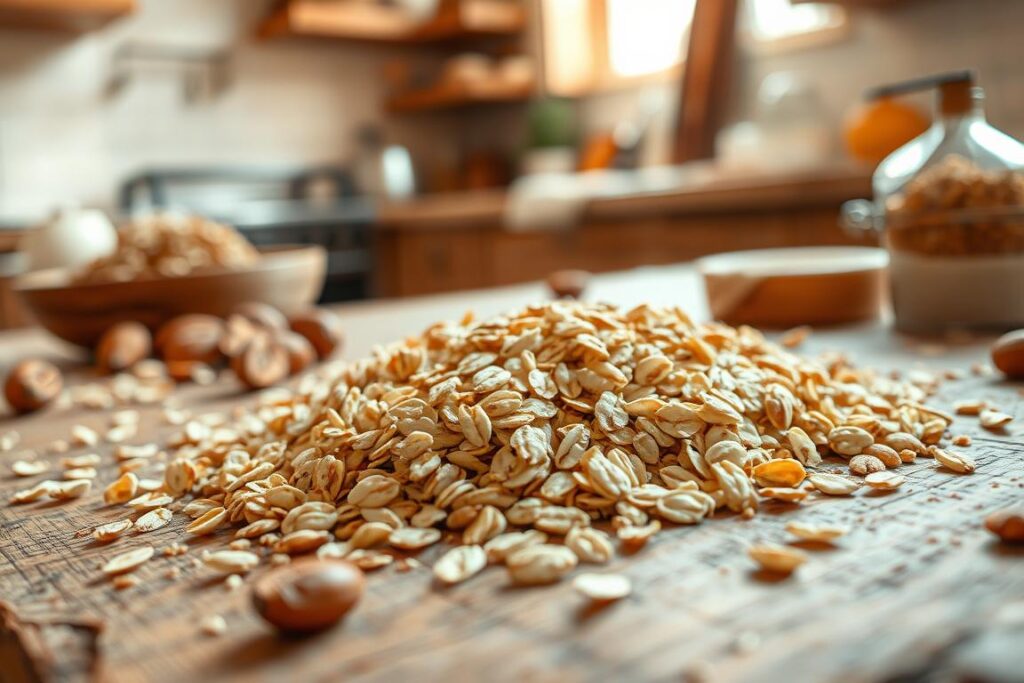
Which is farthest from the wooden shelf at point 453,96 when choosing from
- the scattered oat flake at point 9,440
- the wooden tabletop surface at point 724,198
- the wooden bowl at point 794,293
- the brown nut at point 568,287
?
the scattered oat flake at point 9,440

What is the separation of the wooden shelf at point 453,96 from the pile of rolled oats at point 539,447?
124 inches

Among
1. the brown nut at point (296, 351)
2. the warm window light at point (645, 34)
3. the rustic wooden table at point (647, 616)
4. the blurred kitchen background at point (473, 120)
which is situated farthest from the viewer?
the warm window light at point (645, 34)

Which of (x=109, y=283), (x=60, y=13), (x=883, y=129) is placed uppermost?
(x=60, y=13)

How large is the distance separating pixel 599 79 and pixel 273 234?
1.52m

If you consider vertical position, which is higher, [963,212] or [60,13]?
[60,13]

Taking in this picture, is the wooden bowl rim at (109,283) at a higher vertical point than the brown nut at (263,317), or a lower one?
higher

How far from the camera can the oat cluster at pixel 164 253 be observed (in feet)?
3.75

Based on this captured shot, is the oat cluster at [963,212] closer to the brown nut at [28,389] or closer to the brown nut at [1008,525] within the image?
the brown nut at [1008,525]

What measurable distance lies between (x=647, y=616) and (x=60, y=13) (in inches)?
128

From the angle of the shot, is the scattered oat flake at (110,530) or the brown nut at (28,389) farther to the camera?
the brown nut at (28,389)

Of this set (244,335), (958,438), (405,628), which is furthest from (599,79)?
(405,628)

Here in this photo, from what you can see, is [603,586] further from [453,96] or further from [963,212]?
[453,96]

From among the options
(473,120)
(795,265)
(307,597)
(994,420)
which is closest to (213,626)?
(307,597)

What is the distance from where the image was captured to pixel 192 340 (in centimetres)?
101
